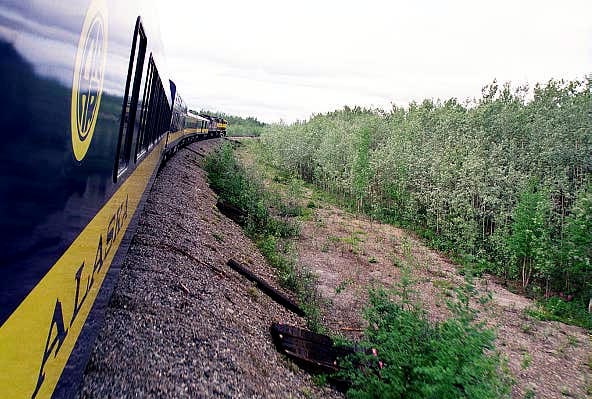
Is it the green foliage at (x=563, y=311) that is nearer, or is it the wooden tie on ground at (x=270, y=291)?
the wooden tie on ground at (x=270, y=291)

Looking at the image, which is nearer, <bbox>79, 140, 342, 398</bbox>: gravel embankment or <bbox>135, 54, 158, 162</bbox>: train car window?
<bbox>79, 140, 342, 398</bbox>: gravel embankment

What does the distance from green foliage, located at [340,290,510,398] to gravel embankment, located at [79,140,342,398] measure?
1.09 meters

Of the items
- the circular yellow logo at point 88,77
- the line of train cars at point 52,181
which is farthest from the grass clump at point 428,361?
the circular yellow logo at point 88,77

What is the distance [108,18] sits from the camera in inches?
104

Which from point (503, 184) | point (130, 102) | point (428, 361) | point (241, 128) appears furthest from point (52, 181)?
point (241, 128)

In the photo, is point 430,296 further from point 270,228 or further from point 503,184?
point 503,184

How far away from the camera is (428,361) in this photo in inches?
247

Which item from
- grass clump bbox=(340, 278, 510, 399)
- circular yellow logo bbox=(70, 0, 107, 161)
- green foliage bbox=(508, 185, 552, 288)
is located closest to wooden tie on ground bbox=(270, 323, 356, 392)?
grass clump bbox=(340, 278, 510, 399)

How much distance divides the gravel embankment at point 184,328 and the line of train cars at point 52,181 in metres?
1.65

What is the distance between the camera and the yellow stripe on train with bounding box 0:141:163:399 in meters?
1.39

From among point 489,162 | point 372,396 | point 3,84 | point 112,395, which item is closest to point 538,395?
point 372,396

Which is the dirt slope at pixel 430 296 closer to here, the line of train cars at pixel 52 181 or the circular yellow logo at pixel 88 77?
the line of train cars at pixel 52 181

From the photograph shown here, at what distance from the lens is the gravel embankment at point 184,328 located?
14.9 feet

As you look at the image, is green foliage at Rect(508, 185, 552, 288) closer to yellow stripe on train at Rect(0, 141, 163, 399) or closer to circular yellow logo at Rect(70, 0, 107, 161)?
yellow stripe on train at Rect(0, 141, 163, 399)
